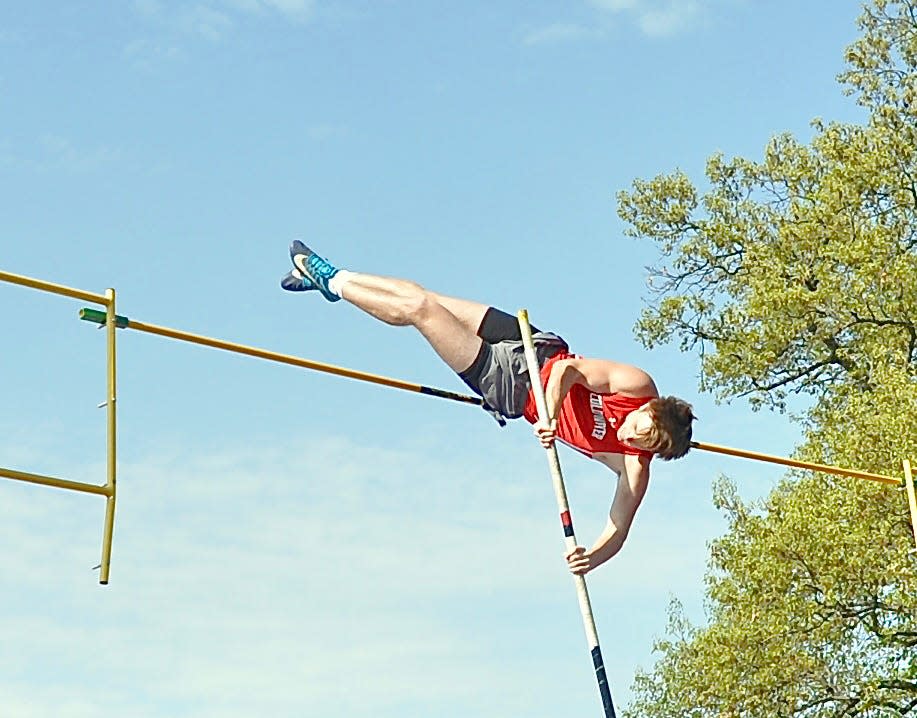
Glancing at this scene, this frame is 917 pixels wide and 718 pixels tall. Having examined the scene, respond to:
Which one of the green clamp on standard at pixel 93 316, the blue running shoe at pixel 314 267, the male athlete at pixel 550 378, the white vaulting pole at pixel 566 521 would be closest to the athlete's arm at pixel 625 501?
the male athlete at pixel 550 378

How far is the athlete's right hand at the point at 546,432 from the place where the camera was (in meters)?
5.68

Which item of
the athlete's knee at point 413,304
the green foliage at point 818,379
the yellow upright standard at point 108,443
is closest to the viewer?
the yellow upright standard at point 108,443

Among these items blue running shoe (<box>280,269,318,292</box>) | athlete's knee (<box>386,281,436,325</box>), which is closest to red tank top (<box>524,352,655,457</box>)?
athlete's knee (<box>386,281,436,325</box>)

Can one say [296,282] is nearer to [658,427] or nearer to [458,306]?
[458,306]

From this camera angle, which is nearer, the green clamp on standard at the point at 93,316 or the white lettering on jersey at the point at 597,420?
the green clamp on standard at the point at 93,316

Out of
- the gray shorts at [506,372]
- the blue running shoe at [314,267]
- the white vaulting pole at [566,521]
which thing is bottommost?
the white vaulting pole at [566,521]

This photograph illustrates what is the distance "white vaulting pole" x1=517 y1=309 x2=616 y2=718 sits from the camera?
5480 mm

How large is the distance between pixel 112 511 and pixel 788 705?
674 cm

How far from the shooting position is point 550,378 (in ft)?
19.3

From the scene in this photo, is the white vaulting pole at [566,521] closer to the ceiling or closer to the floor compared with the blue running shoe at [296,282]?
closer to the floor

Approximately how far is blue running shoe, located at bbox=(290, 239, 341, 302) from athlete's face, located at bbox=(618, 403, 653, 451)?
113 cm

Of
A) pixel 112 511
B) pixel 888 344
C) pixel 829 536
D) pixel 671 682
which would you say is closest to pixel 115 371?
pixel 112 511

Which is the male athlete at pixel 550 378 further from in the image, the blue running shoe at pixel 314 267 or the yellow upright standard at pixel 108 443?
the yellow upright standard at pixel 108 443

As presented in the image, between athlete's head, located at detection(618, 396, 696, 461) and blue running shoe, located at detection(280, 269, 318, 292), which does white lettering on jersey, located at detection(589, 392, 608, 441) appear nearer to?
athlete's head, located at detection(618, 396, 696, 461)
